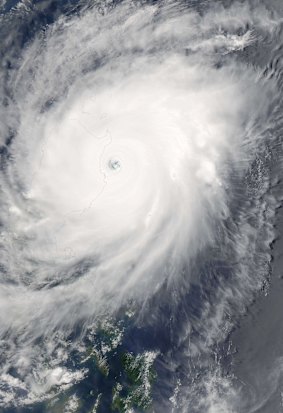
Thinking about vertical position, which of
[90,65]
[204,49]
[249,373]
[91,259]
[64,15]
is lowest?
[249,373]

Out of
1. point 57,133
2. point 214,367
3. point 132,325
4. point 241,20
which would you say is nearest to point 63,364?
point 132,325

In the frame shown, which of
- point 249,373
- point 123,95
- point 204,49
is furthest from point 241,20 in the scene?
point 249,373

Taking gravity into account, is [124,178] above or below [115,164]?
below

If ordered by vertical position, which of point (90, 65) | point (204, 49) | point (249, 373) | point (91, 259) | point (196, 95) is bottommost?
point (249, 373)

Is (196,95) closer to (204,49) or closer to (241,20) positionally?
(204,49)

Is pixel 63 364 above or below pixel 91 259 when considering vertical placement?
below

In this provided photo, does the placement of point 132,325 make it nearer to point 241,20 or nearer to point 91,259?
point 91,259

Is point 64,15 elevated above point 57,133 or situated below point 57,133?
above
